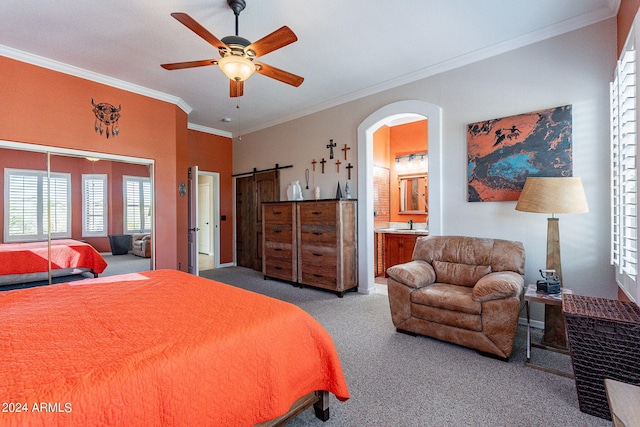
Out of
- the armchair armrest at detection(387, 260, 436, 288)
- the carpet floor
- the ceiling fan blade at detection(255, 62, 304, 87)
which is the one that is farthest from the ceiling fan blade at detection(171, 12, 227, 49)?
the carpet floor

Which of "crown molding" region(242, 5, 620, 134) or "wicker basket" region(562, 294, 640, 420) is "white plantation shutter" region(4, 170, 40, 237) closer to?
"crown molding" region(242, 5, 620, 134)

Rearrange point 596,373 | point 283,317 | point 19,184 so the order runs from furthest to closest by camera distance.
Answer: point 19,184
point 596,373
point 283,317

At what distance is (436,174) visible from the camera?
3.73 m

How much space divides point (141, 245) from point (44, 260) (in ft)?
3.25

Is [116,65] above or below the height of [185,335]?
above

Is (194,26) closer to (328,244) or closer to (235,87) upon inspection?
(235,87)

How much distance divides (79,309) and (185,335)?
805mm

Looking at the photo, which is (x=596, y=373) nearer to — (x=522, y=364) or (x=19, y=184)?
(x=522, y=364)

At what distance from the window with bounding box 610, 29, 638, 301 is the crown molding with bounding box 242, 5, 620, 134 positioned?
836 mm

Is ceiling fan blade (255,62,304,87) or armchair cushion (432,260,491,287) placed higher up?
ceiling fan blade (255,62,304,87)

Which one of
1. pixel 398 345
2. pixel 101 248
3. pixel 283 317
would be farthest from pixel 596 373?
pixel 101 248

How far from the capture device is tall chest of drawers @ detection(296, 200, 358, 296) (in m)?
4.33

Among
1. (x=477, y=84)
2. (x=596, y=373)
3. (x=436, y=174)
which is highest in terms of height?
(x=477, y=84)

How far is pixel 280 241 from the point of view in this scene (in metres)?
5.09
